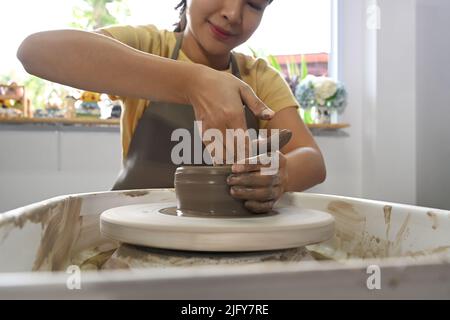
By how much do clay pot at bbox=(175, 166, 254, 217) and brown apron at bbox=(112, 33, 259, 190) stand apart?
0.47 metres

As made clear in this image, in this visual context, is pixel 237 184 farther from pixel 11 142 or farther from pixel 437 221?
pixel 11 142

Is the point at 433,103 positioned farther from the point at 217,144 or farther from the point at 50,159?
the point at 50,159

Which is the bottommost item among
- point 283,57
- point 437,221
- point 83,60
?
point 437,221

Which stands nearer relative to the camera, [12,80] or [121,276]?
[121,276]

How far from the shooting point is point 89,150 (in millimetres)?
2164

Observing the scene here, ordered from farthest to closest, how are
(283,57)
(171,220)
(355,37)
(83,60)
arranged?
(283,57), (355,37), (83,60), (171,220)

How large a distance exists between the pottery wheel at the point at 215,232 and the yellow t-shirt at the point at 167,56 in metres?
0.62

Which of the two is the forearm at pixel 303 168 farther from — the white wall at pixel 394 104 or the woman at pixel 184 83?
the white wall at pixel 394 104

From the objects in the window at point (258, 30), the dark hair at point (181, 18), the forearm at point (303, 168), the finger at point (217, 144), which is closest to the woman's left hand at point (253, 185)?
the finger at point (217, 144)

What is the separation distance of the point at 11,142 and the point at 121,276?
219 centimetres

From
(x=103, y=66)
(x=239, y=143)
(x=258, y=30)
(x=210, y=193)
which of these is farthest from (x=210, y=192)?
(x=258, y=30)

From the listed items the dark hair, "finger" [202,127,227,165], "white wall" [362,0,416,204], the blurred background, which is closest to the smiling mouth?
the dark hair

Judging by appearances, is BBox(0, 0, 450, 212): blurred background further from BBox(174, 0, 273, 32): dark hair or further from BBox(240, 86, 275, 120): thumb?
BBox(240, 86, 275, 120): thumb
